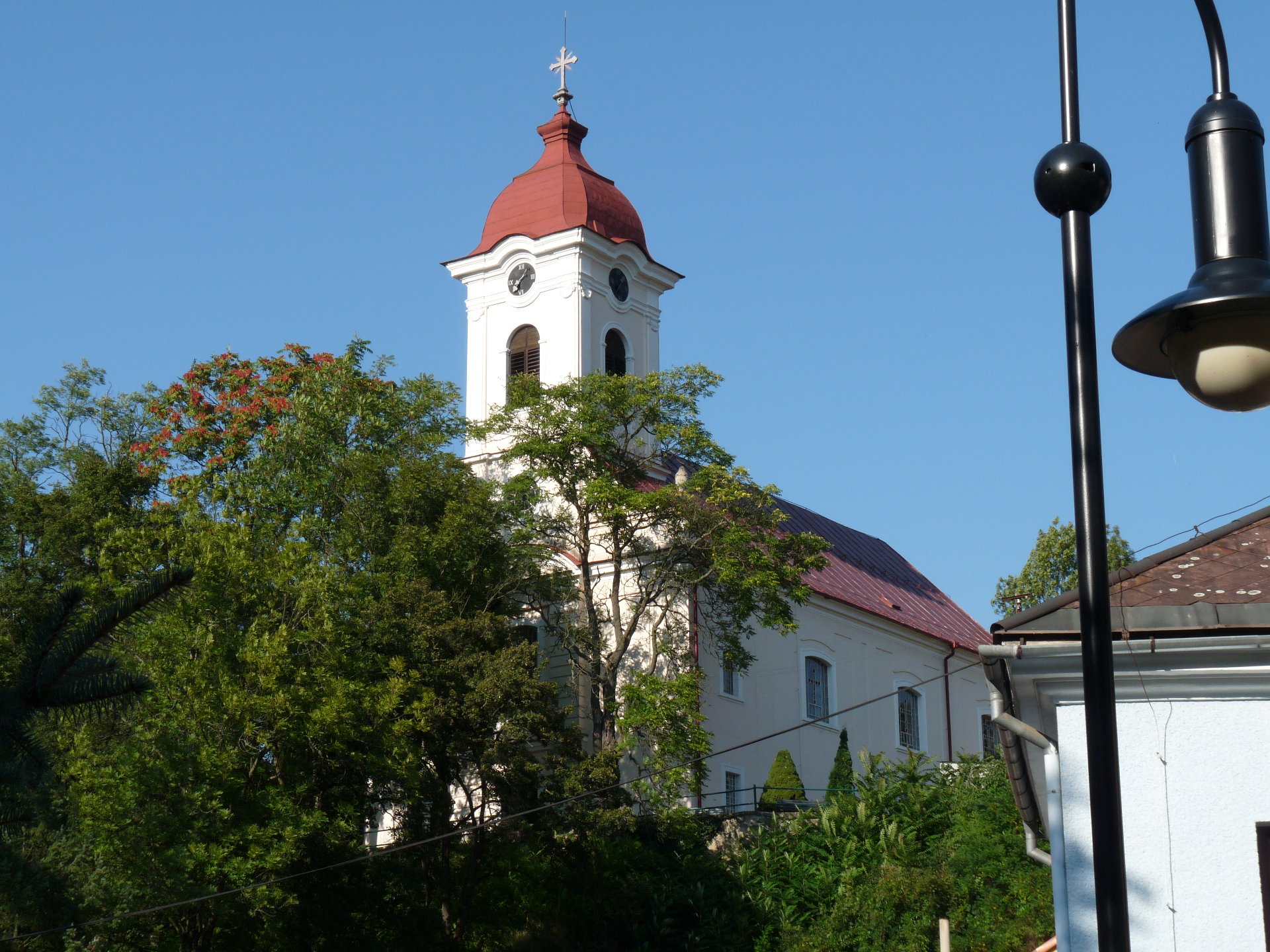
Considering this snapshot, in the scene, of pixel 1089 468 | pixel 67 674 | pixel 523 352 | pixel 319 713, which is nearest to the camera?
pixel 1089 468

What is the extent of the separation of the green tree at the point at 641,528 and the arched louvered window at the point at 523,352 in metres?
6.51

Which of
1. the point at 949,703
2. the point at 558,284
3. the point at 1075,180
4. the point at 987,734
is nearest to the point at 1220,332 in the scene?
the point at 1075,180

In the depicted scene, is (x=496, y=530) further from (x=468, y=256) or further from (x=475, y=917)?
(x=468, y=256)

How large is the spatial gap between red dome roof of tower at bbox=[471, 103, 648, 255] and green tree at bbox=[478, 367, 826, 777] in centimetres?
871

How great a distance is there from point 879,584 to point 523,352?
45.5ft

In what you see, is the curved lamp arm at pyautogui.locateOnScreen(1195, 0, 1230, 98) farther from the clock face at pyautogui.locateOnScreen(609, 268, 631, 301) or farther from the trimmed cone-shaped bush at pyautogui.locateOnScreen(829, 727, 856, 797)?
the clock face at pyautogui.locateOnScreen(609, 268, 631, 301)

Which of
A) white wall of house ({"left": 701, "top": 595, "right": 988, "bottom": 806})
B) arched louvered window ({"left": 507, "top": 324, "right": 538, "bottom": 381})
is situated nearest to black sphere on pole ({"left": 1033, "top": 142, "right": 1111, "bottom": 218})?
white wall of house ({"left": 701, "top": 595, "right": 988, "bottom": 806})

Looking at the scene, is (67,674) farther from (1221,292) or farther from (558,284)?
(558,284)

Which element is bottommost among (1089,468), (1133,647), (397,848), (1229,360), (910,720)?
(397,848)

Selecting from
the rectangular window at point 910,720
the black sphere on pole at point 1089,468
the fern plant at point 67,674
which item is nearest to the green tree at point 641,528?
the rectangular window at point 910,720

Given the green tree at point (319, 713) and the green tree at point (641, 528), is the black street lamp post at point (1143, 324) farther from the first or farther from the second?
the green tree at point (641, 528)

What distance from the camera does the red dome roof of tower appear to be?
136 feet

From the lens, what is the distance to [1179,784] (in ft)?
29.1

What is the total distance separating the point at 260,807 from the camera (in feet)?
83.4
